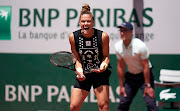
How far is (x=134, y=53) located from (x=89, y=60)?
124cm

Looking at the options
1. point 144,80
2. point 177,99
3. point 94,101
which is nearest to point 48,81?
Result: point 94,101

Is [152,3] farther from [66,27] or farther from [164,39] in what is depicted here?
[66,27]

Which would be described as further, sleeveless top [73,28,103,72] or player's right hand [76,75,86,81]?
sleeveless top [73,28,103,72]

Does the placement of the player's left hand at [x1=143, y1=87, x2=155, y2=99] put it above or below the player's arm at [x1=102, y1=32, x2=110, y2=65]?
below

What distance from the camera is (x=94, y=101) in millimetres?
6918

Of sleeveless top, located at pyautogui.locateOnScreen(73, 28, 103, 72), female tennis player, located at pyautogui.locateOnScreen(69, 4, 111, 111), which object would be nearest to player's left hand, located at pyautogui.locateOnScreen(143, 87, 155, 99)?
female tennis player, located at pyautogui.locateOnScreen(69, 4, 111, 111)

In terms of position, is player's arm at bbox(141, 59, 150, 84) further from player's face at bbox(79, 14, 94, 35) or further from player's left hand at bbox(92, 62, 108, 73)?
player's face at bbox(79, 14, 94, 35)

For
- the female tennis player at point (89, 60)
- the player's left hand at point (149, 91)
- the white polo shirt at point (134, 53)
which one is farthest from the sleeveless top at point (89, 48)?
the player's left hand at point (149, 91)

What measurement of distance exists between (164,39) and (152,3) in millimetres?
725

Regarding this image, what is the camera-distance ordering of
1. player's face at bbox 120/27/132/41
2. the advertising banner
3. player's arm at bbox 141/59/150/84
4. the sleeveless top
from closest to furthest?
the sleeveless top → player's arm at bbox 141/59/150/84 → player's face at bbox 120/27/132/41 → the advertising banner

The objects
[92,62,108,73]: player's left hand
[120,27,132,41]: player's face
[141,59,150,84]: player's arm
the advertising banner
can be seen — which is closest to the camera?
[92,62,108,73]: player's left hand

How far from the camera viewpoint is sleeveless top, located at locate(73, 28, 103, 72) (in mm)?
4656

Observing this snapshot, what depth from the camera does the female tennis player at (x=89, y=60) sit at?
4.59m

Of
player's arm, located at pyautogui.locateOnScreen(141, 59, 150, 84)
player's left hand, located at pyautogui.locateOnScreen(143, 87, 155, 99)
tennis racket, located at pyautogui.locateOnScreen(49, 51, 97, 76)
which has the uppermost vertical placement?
tennis racket, located at pyautogui.locateOnScreen(49, 51, 97, 76)
